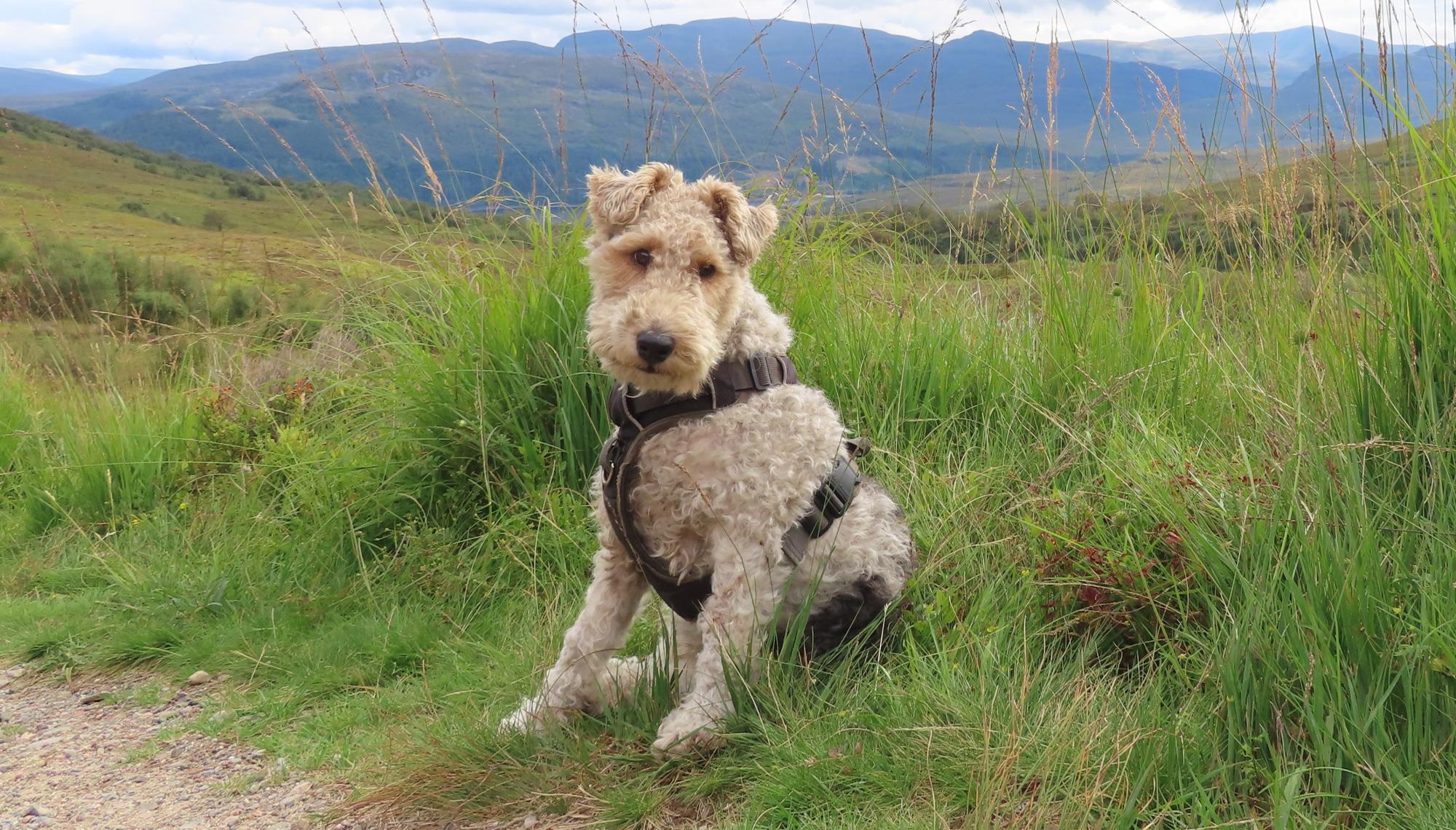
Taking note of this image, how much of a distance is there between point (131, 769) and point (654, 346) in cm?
272

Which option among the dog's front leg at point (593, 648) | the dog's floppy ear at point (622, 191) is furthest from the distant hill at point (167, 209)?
the dog's front leg at point (593, 648)

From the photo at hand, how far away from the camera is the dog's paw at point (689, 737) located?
2.81 meters

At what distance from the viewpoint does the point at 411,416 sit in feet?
15.5

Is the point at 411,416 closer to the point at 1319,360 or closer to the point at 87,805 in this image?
the point at 87,805

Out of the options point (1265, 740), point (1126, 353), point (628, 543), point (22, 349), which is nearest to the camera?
point (1265, 740)

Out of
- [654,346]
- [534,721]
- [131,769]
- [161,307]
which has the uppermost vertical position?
[654,346]

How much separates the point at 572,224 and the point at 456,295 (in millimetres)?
717

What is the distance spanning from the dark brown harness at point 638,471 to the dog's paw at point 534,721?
511mm

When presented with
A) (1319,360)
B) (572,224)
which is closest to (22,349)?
(572,224)

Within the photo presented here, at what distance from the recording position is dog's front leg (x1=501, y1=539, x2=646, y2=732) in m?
3.09

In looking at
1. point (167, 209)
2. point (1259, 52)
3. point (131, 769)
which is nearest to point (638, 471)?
point (131, 769)

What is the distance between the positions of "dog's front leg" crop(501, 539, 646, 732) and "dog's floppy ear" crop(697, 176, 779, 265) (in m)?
1.08

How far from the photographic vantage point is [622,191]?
3162 millimetres

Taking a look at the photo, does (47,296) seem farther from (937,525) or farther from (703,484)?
(937,525)
